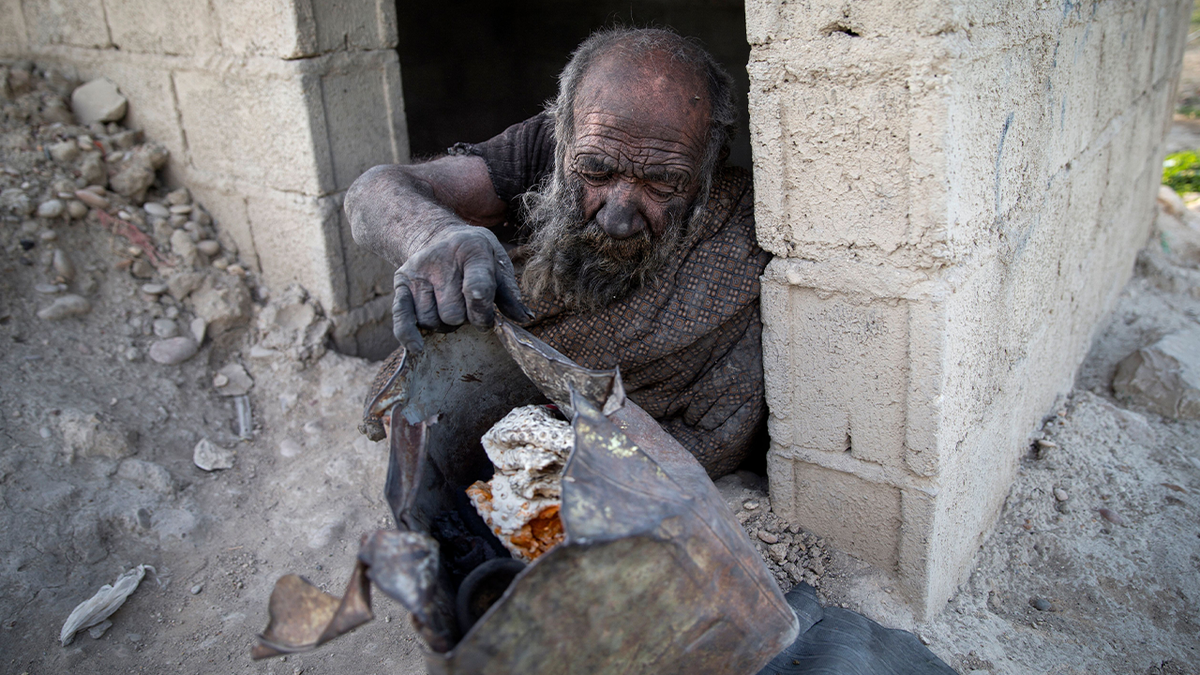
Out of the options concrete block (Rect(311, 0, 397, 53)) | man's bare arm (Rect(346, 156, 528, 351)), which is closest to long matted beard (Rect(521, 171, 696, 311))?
man's bare arm (Rect(346, 156, 528, 351))

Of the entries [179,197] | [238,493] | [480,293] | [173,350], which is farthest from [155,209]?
[480,293]

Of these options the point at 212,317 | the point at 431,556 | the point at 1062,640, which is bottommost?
the point at 1062,640

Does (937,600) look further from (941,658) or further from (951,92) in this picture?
(951,92)

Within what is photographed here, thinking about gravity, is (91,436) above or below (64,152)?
below

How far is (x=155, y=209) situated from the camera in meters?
3.03

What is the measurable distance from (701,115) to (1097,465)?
1712 millimetres

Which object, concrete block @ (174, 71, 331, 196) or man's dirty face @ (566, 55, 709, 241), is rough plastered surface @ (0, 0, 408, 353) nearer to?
concrete block @ (174, 71, 331, 196)

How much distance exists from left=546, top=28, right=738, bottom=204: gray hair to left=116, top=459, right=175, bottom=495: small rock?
159 centimetres

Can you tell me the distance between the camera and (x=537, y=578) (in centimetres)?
104

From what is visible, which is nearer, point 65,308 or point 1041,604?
point 1041,604

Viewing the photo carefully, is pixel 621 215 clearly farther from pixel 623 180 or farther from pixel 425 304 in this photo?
pixel 425 304

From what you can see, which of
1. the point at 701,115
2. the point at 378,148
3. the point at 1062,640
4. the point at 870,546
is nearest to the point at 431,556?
the point at 870,546

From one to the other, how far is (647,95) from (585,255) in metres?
0.46

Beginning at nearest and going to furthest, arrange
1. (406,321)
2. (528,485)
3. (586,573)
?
(586,573)
(528,485)
(406,321)
